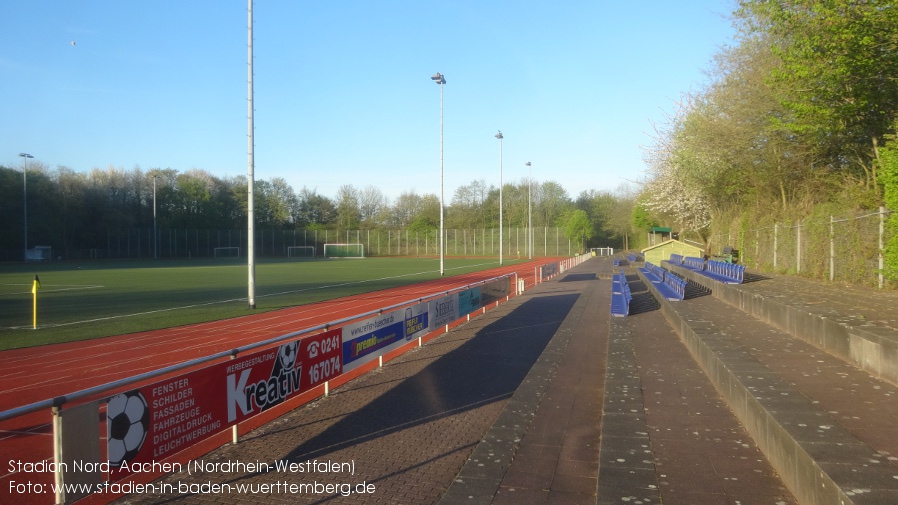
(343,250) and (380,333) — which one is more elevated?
(380,333)

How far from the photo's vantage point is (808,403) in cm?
516

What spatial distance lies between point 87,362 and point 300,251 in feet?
261

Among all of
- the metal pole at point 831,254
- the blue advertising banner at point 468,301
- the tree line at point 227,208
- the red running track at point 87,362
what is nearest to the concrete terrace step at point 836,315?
the metal pole at point 831,254

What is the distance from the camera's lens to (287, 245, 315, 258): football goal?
88.1 meters

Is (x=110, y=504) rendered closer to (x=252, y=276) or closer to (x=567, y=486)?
(x=567, y=486)

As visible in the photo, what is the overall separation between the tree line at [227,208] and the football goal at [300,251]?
218 inches

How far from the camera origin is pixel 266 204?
9288cm

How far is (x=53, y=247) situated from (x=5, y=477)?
7682 cm

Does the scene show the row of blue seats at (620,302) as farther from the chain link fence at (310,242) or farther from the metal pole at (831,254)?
the chain link fence at (310,242)

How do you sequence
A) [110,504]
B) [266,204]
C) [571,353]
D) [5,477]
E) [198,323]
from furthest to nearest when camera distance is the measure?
1. [266,204]
2. [198,323]
3. [571,353]
4. [5,477]
5. [110,504]

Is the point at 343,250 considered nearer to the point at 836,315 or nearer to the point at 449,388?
the point at 449,388

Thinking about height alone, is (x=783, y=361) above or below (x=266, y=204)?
below

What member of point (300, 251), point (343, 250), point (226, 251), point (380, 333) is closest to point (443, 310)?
point (380, 333)


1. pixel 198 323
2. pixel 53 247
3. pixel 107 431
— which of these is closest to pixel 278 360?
pixel 107 431
